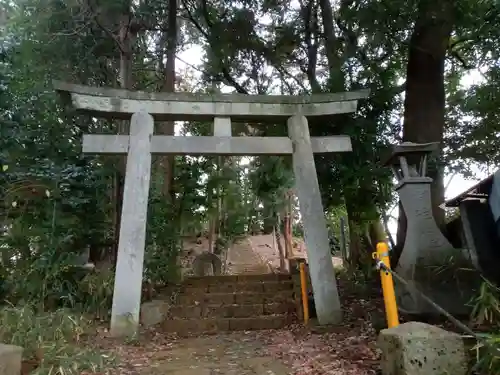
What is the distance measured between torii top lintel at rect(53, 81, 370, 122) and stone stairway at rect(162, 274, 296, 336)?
123 inches

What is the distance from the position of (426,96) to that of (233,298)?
4875 mm

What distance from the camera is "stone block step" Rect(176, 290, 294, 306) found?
7661mm

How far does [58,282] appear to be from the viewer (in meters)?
7.09

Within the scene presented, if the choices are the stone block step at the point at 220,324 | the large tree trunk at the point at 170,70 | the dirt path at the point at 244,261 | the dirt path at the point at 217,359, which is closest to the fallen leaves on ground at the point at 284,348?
the dirt path at the point at 217,359

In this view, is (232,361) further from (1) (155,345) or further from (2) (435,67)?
(2) (435,67)

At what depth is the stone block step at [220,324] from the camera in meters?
6.60

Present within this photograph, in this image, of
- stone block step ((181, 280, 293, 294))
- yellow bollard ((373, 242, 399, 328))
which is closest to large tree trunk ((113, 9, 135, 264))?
stone block step ((181, 280, 293, 294))

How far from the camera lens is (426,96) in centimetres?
761

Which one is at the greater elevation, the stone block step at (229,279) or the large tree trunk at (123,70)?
the large tree trunk at (123,70)

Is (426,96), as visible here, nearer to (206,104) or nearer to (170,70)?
(206,104)

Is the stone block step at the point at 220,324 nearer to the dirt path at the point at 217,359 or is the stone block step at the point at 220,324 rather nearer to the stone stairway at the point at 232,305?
the stone stairway at the point at 232,305

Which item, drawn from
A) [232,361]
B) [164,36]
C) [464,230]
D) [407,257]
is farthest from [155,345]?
[164,36]

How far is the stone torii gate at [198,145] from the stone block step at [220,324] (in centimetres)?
69

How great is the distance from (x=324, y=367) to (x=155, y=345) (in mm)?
2548
